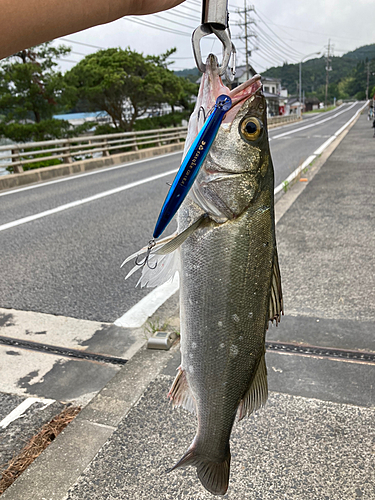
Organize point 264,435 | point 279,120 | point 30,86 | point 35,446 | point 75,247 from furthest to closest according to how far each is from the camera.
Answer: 1. point 279,120
2. point 30,86
3. point 75,247
4. point 35,446
5. point 264,435

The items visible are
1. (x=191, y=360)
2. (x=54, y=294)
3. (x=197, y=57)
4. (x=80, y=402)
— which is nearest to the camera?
(x=197, y=57)

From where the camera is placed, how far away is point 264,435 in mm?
2381

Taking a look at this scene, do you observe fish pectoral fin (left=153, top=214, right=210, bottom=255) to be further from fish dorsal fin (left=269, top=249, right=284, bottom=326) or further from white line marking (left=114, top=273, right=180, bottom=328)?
white line marking (left=114, top=273, right=180, bottom=328)

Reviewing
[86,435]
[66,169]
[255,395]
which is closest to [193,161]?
[255,395]

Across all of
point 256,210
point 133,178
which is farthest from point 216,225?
point 133,178

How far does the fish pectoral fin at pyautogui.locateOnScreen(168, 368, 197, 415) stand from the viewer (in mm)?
1286

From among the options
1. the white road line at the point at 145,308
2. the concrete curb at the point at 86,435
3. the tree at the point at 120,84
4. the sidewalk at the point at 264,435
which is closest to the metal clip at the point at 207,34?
the sidewalk at the point at 264,435

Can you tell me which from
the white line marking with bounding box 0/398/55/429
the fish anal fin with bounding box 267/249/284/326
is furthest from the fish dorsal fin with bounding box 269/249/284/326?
the white line marking with bounding box 0/398/55/429

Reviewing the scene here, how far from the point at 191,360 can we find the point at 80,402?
205 centimetres

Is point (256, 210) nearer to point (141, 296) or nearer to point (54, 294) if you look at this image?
point (141, 296)

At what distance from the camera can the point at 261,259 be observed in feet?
3.66

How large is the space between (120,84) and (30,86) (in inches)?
292

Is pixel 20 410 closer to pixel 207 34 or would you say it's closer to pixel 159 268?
pixel 159 268

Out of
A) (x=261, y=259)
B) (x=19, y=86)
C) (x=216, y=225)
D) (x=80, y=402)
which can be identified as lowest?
(x=80, y=402)
